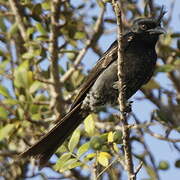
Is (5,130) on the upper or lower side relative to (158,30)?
lower

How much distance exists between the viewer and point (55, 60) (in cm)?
500

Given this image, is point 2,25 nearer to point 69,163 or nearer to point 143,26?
point 143,26

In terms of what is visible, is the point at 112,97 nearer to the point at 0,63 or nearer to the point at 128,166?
the point at 0,63

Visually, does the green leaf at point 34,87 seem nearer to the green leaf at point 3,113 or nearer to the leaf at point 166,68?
the green leaf at point 3,113

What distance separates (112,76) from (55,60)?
639mm

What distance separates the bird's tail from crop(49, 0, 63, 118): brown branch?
253 mm

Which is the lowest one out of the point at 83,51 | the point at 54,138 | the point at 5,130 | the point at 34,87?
the point at 54,138

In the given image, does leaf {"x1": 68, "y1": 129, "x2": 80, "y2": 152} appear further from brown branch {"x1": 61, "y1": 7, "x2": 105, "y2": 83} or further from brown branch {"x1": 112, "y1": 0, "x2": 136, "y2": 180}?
brown branch {"x1": 61, "y1": 7, "x2": 105, "y2": 83}

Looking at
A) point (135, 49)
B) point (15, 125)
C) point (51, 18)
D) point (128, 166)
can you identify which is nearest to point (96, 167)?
point (128, 166)

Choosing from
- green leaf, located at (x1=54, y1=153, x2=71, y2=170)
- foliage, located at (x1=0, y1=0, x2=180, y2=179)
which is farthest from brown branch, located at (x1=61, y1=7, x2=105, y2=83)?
green leaf, located at (x1=54, y1=153, x2=71, y2=170)

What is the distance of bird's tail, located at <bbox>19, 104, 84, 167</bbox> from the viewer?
4.29m

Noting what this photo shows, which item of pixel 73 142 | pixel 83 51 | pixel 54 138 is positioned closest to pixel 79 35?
pixel 83 51

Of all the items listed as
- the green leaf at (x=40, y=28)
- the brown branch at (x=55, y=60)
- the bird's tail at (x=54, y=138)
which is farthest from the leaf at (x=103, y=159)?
the green leaf at (x=40, y=28)

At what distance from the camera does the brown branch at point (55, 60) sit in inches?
194
